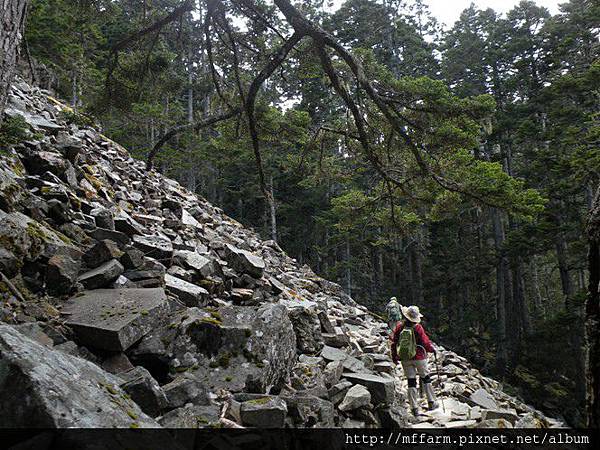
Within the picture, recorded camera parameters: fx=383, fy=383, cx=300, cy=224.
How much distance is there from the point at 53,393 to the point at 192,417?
1371 mm

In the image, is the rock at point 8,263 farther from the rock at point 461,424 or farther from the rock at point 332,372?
the rock at point 461,424

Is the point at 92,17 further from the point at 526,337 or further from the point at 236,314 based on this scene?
the point at 526,337

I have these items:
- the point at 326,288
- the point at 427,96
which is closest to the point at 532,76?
the point at 326,288

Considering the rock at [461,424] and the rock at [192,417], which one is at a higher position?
the rock at [192,417]

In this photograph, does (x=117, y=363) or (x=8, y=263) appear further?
(x=8, y=263)

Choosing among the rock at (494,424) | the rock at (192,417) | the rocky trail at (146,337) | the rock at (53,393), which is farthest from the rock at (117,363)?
the rock at (494,424)

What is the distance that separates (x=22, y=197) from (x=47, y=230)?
0.70m

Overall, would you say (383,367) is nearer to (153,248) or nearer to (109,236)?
(153,248)

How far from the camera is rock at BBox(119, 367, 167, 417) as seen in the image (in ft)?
9.87

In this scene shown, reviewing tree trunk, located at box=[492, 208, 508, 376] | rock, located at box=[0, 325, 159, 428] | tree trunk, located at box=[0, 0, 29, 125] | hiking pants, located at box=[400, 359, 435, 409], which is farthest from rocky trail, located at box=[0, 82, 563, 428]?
tree trunk, located at box=[492, 208, 508, 376]

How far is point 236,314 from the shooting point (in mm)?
4926

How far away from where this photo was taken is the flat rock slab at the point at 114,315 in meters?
3.78

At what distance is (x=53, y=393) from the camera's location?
1.96 meters

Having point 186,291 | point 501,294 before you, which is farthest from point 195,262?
point 501,294
